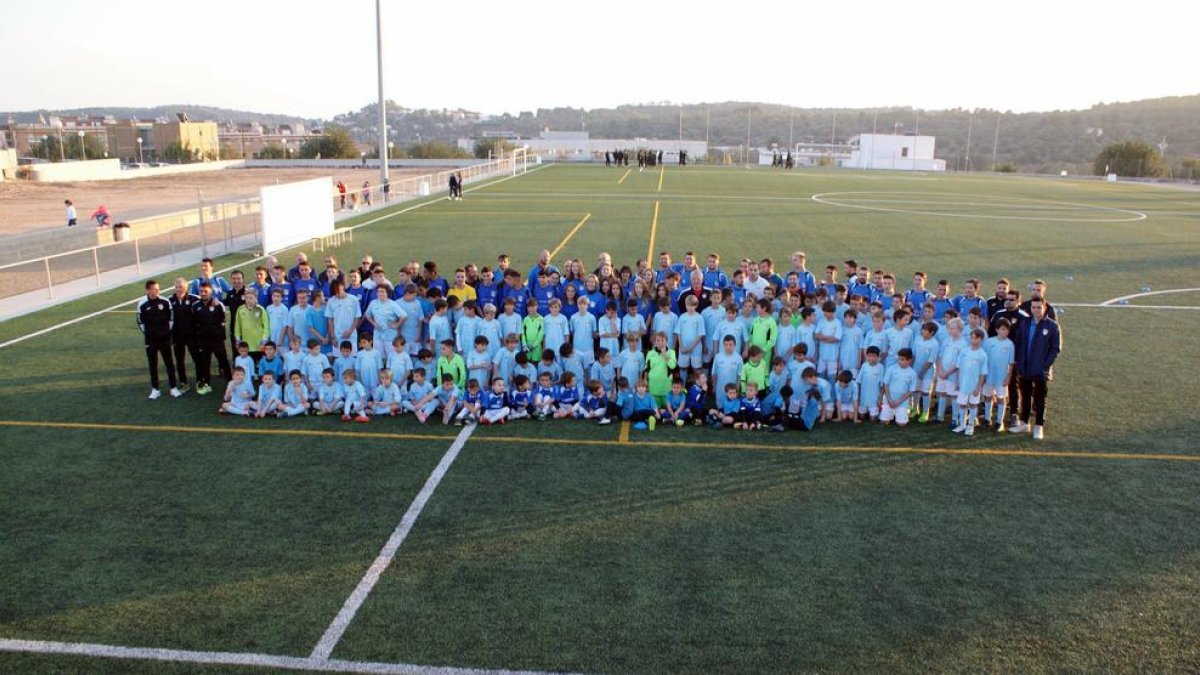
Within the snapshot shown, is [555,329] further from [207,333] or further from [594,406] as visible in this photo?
[207,333]

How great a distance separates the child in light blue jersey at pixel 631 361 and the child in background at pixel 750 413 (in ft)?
4.46

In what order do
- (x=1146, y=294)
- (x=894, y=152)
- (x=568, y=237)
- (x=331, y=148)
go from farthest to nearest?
(x=331, y=148)
(x=894, y=152)
(x=568, y=237)
(x=1146, y=294)

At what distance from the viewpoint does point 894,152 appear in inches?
3342

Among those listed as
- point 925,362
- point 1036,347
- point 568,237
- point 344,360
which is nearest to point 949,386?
point 925,362

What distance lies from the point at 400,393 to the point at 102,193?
189 feet

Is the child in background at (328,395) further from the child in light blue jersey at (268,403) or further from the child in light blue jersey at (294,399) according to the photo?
the child in light blue jersey at (268,403)

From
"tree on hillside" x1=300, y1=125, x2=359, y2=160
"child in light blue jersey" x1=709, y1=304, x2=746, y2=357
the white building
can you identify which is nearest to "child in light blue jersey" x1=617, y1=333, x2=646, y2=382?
"child in light blue jersey" x1=709, y1=304, x2=746, y2=357

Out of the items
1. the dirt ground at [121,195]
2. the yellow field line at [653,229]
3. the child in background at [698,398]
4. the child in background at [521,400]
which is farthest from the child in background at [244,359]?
the dirt ground at [121,195]

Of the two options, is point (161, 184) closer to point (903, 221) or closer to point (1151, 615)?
point (903, 221)

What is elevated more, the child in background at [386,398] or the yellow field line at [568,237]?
the yellow field line at [568,237]

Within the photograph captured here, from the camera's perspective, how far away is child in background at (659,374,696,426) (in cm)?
1007

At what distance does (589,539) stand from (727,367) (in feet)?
12.3

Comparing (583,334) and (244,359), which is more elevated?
(583,334)

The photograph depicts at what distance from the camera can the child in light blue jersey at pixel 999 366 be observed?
31.6 feet
